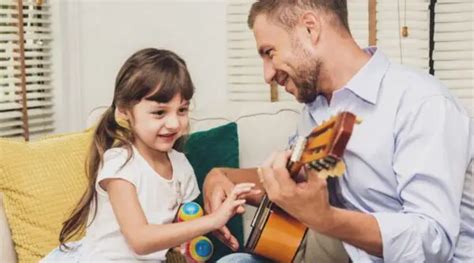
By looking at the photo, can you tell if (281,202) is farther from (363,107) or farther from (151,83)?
(151,83)

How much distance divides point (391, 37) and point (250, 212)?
906 millimetres

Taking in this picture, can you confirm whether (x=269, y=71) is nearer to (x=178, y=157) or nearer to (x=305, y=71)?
(x=305, y=71)

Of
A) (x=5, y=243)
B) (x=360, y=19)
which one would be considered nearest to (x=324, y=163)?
(x=5, y=243)

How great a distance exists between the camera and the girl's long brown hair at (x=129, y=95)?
6.38 feet

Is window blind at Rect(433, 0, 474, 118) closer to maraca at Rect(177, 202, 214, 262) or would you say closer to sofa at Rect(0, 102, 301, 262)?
sofa at Rect(0, 102, 301, 262)

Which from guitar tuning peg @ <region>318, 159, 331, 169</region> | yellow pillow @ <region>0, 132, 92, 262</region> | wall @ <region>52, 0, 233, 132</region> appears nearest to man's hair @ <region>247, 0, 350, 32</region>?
guitar tuning peg @ <region>318, 159, 331, 169</region>

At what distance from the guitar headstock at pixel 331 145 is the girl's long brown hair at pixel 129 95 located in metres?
0.69

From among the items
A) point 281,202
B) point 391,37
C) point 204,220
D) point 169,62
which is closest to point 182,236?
point 204,220

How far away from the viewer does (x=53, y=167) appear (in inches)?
86.6

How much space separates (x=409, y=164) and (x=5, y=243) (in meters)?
1.19

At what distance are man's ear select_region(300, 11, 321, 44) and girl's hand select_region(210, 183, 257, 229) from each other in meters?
0.40

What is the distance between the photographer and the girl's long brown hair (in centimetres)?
195

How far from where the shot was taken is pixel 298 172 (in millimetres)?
1509

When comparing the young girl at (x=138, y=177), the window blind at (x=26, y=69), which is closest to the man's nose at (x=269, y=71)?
the young girl at (x=138, y=177)
